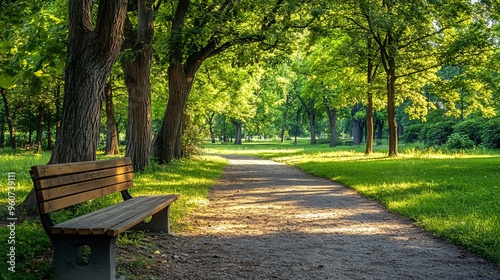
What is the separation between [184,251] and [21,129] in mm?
44810

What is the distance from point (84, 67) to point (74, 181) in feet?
7.85

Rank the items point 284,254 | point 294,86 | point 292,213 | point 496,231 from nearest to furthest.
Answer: point 284,254, point 496,231, point 292,213, point 294,86

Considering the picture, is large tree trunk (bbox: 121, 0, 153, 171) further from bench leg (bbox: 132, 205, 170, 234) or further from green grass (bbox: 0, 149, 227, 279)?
bench leg (bbox: 132, 205, 170, 234)

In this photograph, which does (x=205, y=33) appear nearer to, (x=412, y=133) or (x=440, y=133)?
(x=440, y=133)

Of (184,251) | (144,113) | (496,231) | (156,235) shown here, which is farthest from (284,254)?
(144,113)

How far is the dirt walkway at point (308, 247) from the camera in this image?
4551 mm

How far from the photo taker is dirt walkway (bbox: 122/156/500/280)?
4.55 meters

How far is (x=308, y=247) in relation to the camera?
18.3ft

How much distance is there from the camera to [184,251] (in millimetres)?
5383

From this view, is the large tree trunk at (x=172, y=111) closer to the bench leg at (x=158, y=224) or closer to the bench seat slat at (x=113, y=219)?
the bench leg at (x=158, y=224)

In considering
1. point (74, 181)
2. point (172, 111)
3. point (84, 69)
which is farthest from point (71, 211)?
point (172, 111)

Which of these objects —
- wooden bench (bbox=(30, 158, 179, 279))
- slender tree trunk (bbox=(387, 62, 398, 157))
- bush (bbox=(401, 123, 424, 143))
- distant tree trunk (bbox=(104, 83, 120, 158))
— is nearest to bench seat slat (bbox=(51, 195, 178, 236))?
wooden bench (bbox=(30, 158, 179, 279))

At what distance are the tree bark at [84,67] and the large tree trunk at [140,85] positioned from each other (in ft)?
19.7

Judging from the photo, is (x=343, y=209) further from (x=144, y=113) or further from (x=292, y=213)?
(x=144, y=113)
